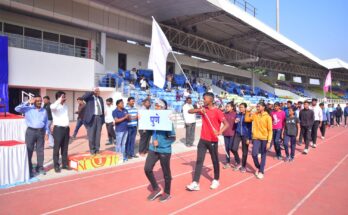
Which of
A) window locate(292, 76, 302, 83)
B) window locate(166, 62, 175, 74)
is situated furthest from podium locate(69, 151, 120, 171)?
window locate(292, 76, 302, 83)

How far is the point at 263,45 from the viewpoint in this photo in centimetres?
3247

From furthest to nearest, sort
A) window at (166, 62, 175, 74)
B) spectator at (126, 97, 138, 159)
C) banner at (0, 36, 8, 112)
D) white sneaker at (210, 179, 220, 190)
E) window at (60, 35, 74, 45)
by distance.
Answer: window at (166, 62, 175, 74), window at (60, 35, 74, 45), banner at (0, 36, 8, 112), spectator at (126, 97, 138, 159), white sneaker at (210, 179, 220, 190)

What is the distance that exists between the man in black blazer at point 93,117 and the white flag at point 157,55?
5.83 feet

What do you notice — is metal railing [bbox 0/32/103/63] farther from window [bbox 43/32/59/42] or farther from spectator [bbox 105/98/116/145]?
spectator [bbox 105/98/116/145]

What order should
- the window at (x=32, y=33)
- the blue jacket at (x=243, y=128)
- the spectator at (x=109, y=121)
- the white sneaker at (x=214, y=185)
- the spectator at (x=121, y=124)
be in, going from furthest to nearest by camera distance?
the window at (x=32, y=33) < the spectator at (x=109, y=121) < the spectator at (x=121, y=124) < the blue jacket at (x=243, y=128) < the white sneaker at (x=214, y=185)

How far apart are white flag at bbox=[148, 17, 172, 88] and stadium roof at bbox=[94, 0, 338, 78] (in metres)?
13.1

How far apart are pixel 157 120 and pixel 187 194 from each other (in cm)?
152

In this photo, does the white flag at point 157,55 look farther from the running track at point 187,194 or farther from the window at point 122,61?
the window at point 122,61

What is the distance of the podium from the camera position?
6.77 metres

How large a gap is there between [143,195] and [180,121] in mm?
12190

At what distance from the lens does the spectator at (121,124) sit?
763cm

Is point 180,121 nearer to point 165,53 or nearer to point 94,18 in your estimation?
point 94,18

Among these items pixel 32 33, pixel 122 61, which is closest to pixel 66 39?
pixel 32 33

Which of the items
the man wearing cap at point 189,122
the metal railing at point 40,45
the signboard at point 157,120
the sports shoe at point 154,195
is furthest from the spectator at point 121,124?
the metal railing at point 40,45
